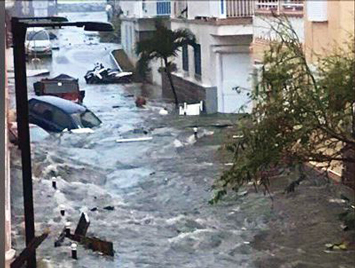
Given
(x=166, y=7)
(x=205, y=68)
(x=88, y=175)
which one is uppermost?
(x=166, y=7)

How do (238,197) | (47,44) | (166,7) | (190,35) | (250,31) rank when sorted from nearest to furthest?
(238,197), (250,31), (190,35), (166,7), (47,44)

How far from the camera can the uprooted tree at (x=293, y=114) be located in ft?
24.2

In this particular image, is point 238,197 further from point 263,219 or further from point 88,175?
point 88,175

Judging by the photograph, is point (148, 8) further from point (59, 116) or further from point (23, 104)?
point (23, 104)

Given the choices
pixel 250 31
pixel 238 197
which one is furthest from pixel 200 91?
pixel 238 197

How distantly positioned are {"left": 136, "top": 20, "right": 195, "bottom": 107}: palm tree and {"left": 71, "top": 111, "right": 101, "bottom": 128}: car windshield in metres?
3.82

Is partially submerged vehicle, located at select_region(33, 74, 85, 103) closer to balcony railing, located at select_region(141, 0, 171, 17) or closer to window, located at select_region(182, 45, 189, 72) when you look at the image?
window, located at select_region(182, 45, 189, 72)

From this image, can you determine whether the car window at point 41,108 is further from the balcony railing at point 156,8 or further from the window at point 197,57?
the balcony railing at point 156,8

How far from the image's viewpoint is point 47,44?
122 ft

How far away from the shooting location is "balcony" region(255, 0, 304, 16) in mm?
13373

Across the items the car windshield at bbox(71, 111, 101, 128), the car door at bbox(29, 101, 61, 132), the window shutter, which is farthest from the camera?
the car windshield at bbox(71, 111, 101, 128)

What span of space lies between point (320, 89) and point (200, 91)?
14.2m

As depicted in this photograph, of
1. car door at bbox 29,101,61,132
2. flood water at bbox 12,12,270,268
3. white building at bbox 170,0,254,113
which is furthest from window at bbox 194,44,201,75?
car door at bbox 29,101,61,132

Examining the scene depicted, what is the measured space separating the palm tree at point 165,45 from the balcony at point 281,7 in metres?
6.68
